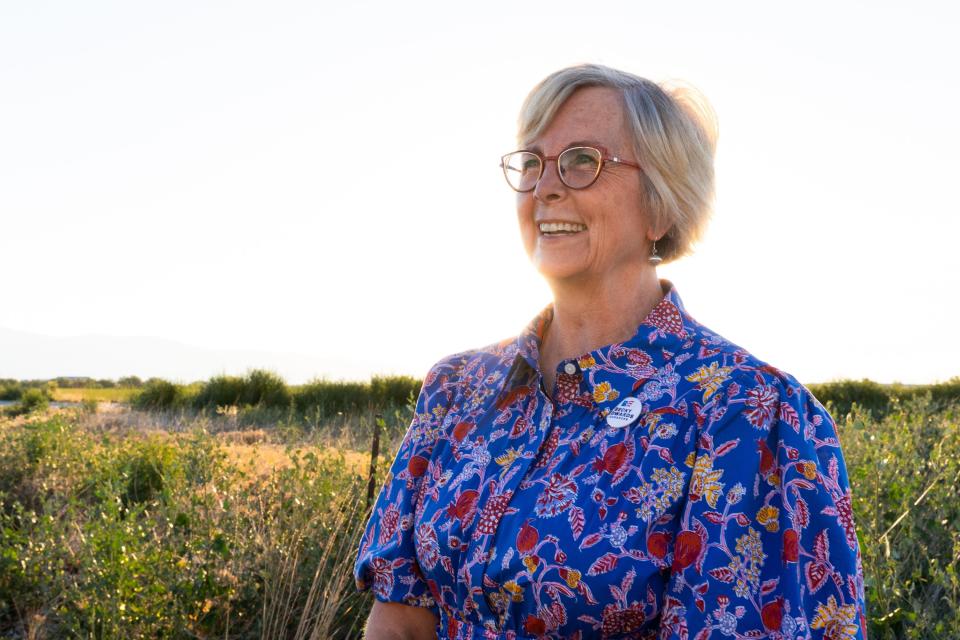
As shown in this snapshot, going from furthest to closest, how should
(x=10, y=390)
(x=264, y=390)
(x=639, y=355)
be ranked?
(x=10, y=390), (x=264, y=390), (x=639, y=355)

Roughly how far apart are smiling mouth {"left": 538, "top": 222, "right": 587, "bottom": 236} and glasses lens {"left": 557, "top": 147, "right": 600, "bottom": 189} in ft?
0.31

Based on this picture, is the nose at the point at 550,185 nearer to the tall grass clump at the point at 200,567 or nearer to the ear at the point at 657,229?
the ear at the point at 657,229

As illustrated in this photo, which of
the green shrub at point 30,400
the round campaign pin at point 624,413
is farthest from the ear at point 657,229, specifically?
the green shrub at point 30,400

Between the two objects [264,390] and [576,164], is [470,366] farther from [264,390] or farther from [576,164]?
[264,390]

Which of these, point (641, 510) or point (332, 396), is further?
point (332, 396)

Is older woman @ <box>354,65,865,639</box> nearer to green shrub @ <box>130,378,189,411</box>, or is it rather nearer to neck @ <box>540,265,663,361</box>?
neck @ <box>540,265,663,361</box>

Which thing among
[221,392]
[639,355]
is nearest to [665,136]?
[639,355]

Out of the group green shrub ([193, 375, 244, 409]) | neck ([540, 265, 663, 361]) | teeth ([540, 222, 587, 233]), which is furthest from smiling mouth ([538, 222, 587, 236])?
green shrub ([193, 375, 244, 409])

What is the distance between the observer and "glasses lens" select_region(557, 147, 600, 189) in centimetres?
218

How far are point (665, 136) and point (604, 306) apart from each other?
44 centimetres

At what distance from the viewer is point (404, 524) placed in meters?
2.24

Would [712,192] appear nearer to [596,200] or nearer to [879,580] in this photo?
[596,200]

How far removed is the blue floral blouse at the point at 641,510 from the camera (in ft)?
5.74

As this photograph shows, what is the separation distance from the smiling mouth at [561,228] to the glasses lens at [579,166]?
95 mm
